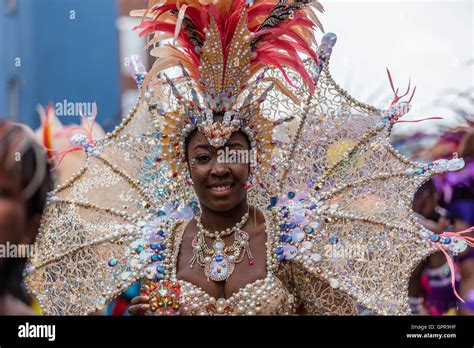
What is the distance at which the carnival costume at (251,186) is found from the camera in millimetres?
2441

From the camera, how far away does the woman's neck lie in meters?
2.51

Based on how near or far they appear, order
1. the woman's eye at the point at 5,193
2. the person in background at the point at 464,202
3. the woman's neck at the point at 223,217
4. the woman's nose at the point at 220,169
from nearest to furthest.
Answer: the woman's nose at the point at 220,169
the woman's neck at the point at 223,217
the woman's eye at the point at 5,193
the person in background at the point at 464,202

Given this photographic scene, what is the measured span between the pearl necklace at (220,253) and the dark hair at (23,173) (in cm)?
76

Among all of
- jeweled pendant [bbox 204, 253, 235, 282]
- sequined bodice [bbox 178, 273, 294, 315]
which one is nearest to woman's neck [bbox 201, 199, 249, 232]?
jeweled pendant [bbox 204, 253, 235, 282]

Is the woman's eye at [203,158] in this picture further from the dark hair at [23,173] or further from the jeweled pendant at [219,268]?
the dark hair at [23,173]

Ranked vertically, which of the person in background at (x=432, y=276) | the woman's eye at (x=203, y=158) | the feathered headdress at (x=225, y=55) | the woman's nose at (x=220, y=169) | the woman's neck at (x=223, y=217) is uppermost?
the feathered headdress at (x=225, y=55)

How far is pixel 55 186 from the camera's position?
9.56 ft

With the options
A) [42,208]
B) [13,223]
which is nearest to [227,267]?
[42,208]

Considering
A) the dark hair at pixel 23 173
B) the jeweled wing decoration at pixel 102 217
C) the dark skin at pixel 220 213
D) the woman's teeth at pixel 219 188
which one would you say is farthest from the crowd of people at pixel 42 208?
the woman's teeth at pixel 219 188

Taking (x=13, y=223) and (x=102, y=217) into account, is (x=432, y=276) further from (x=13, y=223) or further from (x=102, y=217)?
(x=13, y=223)

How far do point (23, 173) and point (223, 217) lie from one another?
105 centimetres

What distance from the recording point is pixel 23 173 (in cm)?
309

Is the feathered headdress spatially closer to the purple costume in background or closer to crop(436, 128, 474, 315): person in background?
crop(436, 128, 474, 315): person in background

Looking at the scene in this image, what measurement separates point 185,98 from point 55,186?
0.74 m
